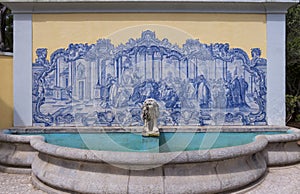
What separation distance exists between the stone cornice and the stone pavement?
3.40 m

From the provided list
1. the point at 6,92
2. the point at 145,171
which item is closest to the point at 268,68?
the point at 145,171

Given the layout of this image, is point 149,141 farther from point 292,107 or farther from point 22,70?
point 292,107

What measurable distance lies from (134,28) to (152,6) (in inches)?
23.6

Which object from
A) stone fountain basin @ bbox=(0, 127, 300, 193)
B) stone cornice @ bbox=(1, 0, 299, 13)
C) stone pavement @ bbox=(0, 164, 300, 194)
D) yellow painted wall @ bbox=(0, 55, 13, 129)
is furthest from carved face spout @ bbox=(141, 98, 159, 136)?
yellow painted wall @ bbox=(0, 55, 13, 129)

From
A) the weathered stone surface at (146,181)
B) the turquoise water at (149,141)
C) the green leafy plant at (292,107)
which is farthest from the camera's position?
the green leafy plant at (292,107)

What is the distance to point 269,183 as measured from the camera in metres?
4.59

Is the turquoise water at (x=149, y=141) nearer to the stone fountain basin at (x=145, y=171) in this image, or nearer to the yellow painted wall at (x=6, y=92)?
the stone fountain basin at (x=145, y=171)

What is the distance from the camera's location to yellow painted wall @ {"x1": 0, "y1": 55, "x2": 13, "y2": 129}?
21.8 ft

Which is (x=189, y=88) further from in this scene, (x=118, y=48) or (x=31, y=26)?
(x=31, y=26)

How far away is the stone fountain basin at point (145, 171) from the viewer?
3.70m

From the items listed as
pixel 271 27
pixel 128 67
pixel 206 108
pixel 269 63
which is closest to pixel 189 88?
pixel 206 108

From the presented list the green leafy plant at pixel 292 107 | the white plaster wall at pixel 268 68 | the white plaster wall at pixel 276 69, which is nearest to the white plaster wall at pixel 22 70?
the white plaster wall at pixel 268 68

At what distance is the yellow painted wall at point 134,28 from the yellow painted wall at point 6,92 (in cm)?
76

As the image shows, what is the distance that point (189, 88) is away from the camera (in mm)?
6578
